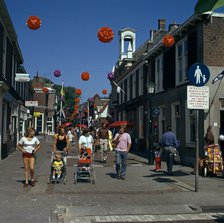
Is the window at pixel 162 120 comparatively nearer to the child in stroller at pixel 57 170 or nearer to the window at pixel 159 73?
the window at pixel 159 73

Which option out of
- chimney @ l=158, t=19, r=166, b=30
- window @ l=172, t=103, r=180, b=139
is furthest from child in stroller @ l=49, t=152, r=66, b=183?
chimney @ l=158, t=19, r=166, b=30

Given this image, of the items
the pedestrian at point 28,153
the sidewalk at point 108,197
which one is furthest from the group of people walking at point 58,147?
the sidewalk at point 108,197

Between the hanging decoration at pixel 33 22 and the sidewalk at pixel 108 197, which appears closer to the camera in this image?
the sidewalk at pixel 108 197

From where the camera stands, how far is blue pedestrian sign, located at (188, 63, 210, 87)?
959cm

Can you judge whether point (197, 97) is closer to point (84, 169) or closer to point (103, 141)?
point (84, 169)

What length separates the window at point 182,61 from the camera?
1727cm

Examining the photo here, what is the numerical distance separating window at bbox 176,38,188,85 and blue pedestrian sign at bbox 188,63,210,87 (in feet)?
25.0

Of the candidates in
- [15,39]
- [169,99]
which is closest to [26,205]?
[169,99]

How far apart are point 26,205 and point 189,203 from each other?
11.8 ft

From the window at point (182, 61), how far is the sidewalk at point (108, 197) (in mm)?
6366

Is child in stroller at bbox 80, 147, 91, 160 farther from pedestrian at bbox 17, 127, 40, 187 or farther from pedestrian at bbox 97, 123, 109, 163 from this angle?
pedestrian at bbox 97, 123, 109, 163

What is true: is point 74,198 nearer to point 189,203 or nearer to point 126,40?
point 189,203

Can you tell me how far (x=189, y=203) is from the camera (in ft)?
26.9

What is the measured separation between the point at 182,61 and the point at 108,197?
1054 centimetres
